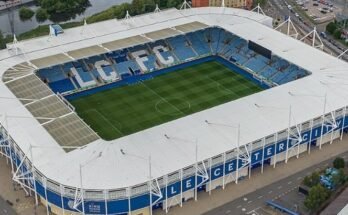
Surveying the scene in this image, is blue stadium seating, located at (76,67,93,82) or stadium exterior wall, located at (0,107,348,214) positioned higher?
blue stadium seating, located at (76,67,93,82)

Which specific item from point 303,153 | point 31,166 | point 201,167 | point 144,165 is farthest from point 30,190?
point 303,153

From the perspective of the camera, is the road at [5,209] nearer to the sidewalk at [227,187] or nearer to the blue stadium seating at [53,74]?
the sidewalk at [227,187]

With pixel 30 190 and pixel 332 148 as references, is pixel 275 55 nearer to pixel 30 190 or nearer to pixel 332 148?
pixel 332 148

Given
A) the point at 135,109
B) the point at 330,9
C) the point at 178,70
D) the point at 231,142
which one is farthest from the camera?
the point at 330,9

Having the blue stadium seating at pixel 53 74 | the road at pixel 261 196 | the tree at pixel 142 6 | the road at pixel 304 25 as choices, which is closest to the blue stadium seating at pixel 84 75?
the blue stadium seating at pixel 53 74

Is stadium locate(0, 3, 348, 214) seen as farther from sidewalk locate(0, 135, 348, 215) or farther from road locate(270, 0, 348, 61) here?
road locate(270, 0, 348, 61)

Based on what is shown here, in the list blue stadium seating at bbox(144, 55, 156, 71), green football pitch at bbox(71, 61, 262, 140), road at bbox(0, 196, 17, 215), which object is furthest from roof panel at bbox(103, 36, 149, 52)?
road at bbox(0, 196, 17, 215)
